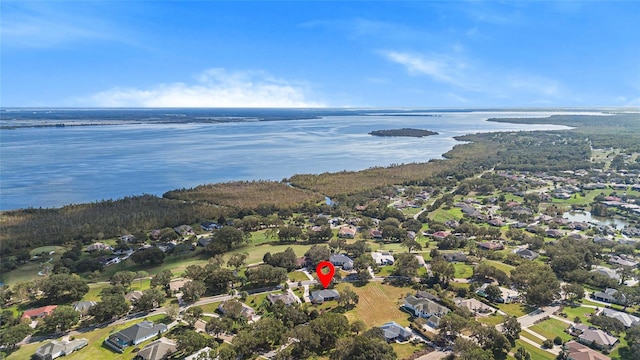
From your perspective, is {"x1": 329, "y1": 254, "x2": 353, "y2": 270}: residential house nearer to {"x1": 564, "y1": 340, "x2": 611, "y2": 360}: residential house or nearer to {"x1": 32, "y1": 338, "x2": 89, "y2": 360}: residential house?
{"x1": 564, "y1": 340, "x2": 611, "y2": 360}: residential house

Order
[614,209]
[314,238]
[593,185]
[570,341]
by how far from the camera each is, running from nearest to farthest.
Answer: [570,341]
[314,238]
[614,209]
[593,185]

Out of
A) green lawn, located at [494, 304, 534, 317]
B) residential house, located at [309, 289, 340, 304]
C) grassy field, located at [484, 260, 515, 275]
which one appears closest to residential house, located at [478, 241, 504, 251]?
grassy field, located at [484, 260, 515, 275]

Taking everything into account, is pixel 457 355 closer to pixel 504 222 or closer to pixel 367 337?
pixel 367 337

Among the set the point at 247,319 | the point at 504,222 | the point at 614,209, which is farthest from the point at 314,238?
the point at 614,209

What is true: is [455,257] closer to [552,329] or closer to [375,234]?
[375,234]

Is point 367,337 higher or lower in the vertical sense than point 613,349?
→ higher

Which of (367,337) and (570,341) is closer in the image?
(367,337)
